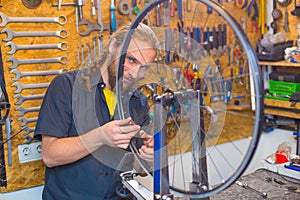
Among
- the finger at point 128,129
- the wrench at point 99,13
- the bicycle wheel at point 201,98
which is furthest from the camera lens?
the wrench at point 99,13

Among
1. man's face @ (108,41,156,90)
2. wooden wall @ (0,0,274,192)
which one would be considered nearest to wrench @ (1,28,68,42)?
wooden wall @ (0,0,274,192)

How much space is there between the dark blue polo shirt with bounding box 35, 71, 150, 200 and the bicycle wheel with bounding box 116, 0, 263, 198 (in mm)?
172

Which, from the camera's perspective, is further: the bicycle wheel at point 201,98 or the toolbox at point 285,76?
the toolbox at point 285,76

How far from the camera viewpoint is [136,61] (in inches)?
42.2

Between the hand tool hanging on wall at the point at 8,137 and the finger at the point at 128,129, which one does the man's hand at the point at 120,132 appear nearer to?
the finger at the point at 128,129

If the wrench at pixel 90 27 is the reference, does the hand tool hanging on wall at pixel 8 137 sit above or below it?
below

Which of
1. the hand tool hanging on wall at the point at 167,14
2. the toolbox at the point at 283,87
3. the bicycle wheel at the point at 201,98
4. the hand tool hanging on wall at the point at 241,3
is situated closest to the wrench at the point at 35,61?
the bicycle wheel at the point at 201,98

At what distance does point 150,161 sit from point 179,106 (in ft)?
0.60

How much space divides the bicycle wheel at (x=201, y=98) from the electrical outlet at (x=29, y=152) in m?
0.52

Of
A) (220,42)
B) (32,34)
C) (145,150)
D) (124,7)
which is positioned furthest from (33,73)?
(220,42)

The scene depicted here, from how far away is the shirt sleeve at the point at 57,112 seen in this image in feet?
4.05

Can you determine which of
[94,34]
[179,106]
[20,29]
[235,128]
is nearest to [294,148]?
[235,128]

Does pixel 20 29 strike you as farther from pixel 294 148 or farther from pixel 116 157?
pixel 294 148

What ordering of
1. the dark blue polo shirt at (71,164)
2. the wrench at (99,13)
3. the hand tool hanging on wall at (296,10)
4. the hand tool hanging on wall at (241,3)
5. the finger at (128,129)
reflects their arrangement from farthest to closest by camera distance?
1. the hand tool hanging on wall at (241,3)
2. the hand tool hanging on wall at (296,10)
3. the wrench at (99,13)
4. the dark blue polo shirt at (71,164)
5. the finger at (128,129)
